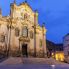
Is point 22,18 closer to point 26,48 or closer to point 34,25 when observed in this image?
point 34,25

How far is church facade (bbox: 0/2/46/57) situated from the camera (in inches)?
1670

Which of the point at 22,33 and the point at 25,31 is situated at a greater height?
the point at 25,31

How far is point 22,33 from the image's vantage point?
44.4 meters

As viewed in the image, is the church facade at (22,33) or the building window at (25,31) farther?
the building window at (25,31)

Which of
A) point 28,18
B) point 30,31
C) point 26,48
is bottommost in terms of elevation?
point 26,48

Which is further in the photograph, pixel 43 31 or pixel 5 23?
pixel 43 31

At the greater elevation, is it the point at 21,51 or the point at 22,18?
the point at 22,18

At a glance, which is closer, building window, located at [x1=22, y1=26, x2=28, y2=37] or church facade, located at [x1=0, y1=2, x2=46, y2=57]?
church facade, located at [x1=0, y1=2, x2=46, y2=57]

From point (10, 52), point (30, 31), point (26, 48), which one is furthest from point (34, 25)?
point (10, 52)

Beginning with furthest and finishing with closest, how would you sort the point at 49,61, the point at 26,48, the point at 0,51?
1. the point at 26,48
2. the point at 0,51
3. the point at 49,61

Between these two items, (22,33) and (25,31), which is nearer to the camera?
(22,33)

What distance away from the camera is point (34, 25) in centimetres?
4581

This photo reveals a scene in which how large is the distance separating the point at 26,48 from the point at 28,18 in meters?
6.35

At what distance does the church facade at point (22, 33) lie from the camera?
4241 cm
